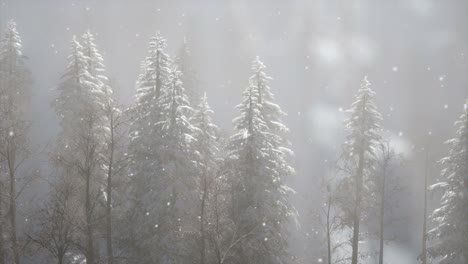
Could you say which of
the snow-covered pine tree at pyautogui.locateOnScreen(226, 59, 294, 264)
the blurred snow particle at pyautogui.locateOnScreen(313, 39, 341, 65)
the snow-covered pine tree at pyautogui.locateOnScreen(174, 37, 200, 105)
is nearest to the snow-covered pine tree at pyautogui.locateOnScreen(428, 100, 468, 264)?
the snow-covered pine tree at pyautogui.locateOnScreen(226, 59, 294, 264)

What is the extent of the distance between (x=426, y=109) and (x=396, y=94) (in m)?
6.69

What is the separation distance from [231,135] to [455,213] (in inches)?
692

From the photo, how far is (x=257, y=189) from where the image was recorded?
2017 cm

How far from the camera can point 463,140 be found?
70.8 ft

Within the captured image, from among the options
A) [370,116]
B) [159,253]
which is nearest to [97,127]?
[159,253]

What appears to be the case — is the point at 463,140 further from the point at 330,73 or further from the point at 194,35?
the point at 330,73

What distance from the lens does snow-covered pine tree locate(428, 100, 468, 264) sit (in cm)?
2045

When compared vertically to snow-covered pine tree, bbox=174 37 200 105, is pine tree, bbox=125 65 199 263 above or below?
below

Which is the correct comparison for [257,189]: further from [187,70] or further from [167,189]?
[187,70]

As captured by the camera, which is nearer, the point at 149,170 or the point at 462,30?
the point at 149,170

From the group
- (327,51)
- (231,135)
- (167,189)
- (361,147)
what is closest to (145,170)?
(167,189)

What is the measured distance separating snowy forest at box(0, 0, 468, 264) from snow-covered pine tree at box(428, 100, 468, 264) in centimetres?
7

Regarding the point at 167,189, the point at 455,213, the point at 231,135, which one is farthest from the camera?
the point at 231,135

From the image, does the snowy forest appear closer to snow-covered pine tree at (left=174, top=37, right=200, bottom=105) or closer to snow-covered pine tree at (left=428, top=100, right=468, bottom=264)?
snow-covered pine tree at (left=428, top=100, right=468, bottom=264)
